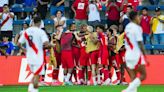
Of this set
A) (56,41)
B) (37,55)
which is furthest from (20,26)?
(37,55)

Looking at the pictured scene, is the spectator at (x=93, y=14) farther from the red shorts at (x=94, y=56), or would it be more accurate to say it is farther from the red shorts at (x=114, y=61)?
the red shorts at (x=94, y=56)

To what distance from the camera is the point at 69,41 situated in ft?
74.6

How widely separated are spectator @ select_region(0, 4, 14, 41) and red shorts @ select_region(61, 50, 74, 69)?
496 centimetres

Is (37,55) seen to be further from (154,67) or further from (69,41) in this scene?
(154,67)

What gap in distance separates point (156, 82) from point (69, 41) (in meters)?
3.84

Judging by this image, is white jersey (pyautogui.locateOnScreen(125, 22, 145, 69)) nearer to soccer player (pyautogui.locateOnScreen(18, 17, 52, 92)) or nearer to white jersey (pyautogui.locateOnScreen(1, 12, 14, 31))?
soccer player (pyautogui.locateOnScreen(18, 17, 52, 92))

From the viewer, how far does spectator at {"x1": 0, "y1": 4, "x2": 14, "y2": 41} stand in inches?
1051

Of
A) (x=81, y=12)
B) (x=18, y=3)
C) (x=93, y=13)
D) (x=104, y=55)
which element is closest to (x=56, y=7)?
(x=81, y=12)

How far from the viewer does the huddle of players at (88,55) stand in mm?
22766

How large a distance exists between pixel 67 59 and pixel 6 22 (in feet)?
17.5

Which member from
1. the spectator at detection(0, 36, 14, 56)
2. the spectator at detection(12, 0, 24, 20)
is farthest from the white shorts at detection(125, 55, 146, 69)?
the spectator at detection(12, 0, 24, 20)

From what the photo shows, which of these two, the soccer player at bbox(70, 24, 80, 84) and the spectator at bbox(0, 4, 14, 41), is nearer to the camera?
the soccer player at bbox(70, 24, 80, 84)

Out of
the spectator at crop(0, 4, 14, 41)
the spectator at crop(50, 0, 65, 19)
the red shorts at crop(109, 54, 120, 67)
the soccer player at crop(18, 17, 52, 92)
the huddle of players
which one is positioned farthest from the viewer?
the spectator at crop(50, 0, 65, 19)

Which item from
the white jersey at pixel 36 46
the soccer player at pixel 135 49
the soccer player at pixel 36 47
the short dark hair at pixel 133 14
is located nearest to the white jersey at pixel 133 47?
the soccer player at pixel 135 49
